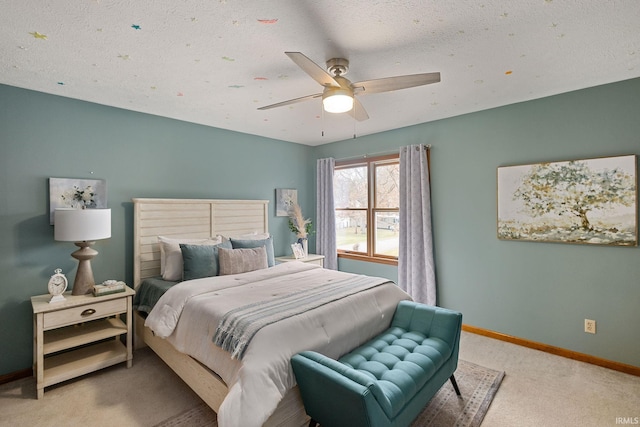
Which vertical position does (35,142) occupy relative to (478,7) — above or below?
below

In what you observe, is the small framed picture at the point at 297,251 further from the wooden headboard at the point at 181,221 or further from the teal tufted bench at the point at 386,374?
the teal tufted bench at the point at 386,374

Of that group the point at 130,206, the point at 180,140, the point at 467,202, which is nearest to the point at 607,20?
the point at 467,202

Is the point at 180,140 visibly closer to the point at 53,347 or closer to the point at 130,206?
the point at 130,206

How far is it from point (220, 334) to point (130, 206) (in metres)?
2.07

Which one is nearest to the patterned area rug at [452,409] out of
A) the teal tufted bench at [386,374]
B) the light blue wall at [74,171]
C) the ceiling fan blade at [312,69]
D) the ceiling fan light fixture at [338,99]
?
the teal tufted bench at [386,374]

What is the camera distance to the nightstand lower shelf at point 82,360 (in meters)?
2.46

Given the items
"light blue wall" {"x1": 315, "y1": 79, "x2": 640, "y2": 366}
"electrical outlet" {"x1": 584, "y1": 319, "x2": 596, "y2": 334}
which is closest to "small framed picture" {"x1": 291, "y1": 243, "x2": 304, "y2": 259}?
"light blue wall" {"x1": 315, "y1": 79, "x2": 640, "y2": 366}

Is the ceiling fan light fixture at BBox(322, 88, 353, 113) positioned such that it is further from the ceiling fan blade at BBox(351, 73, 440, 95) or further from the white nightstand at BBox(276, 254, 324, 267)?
the white nightstand at BBox(276, 254, 324, 267)

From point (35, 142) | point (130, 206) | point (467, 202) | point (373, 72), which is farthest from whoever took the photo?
→ point (467, 202)

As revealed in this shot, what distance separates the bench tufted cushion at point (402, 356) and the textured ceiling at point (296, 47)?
1952mm

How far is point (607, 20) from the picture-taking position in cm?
178

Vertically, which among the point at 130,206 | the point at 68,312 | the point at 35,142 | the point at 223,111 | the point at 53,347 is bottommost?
the point at 53,347

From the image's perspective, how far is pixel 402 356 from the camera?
203 cm

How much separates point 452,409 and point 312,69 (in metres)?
2.49
